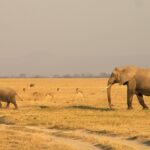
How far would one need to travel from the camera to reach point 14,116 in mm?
29406

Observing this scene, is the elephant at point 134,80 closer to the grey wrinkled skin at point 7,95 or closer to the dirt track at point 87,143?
the grey wrinkled skin at point 7,95

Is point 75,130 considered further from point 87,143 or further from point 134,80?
point 134,80

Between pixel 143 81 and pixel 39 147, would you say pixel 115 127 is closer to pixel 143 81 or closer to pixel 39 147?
pixel 39 147

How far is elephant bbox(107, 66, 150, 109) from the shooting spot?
32.4 meters

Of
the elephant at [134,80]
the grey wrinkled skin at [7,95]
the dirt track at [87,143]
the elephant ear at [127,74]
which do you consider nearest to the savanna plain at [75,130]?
the dirt track at [87,143]

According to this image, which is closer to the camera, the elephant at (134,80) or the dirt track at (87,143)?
the dirt track at (87,143)

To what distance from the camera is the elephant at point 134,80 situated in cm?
3244

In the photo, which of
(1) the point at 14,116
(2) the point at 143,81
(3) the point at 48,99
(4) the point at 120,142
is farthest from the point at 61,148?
(3) the point at 48,99

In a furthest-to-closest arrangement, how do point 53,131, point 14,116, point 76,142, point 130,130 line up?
point 14,116 < point 53,131 < point 130,130 < point 76,142

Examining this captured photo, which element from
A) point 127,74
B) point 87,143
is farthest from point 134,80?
point 87,143

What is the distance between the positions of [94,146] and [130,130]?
138 inches

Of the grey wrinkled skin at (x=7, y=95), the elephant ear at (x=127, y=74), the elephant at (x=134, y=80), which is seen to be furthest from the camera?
the grey wrinkled skin at (x=7, y=95)

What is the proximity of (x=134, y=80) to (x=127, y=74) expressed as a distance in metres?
0.52

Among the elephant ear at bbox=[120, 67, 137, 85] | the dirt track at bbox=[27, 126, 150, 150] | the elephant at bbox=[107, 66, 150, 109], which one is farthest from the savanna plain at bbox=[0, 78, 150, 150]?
the elephant ear at bbox=[120, 67, 137, 85]
